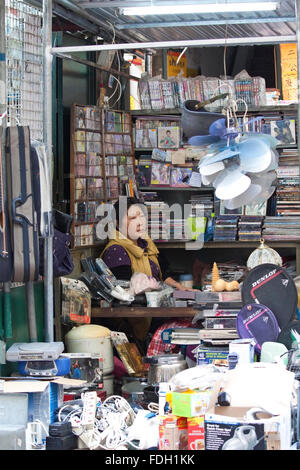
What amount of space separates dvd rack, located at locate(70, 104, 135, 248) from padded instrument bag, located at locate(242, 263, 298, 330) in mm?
2627

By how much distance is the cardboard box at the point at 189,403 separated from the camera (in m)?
3.97

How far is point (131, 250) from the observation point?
26.6 ft

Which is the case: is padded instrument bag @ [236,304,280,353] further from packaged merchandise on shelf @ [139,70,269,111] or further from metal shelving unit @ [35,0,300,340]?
packaged merchandise on shelf @ [139,70,269,111]

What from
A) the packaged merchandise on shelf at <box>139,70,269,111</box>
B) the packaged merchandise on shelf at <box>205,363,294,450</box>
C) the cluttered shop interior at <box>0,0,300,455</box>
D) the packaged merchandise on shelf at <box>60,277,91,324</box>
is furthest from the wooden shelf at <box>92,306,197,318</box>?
the packaged merchandise on shelf at <box>205,363,294,450</box>

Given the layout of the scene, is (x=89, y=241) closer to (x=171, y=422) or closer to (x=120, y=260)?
(x=120, y=260)

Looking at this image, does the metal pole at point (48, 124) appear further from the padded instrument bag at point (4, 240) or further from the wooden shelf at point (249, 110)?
the wooden shelf at point (249, 110)

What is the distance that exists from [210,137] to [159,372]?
1.85 meters

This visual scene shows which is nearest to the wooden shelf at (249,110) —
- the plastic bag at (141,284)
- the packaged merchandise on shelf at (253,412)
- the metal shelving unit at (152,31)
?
the metal shelving unit at (152,31)

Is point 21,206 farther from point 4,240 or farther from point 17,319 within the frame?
point 17,319

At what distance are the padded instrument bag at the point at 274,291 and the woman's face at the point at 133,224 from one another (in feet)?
8.85

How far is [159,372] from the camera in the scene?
611 cm

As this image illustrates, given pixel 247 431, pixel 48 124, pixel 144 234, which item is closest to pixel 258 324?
pixel 247 431

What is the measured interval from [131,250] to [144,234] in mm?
232
